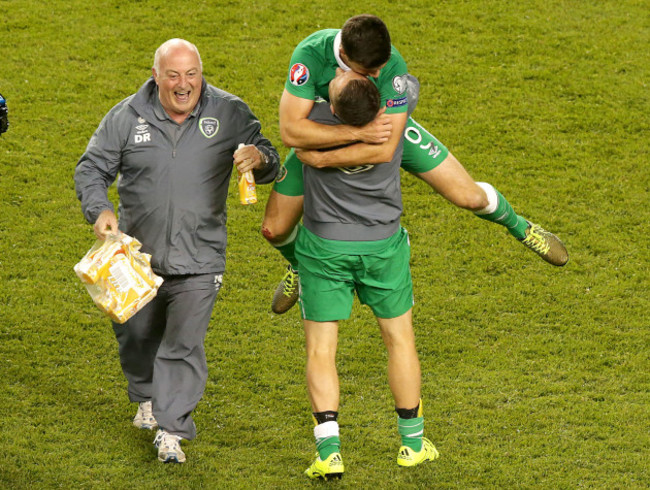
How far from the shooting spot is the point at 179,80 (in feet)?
20.1

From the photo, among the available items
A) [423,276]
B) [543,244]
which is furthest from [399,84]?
[423,276]

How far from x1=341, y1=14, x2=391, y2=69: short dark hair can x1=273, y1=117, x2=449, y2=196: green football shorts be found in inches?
31.2

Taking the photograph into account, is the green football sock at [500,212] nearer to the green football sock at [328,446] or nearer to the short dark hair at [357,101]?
the short dark hair at [357,101]

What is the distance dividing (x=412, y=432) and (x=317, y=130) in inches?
67.3

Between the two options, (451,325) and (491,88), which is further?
(491,88)

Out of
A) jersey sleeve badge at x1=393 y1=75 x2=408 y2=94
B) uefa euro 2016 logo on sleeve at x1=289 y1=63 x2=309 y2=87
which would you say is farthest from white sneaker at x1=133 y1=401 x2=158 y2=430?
jersey sleeve badge at x1=393 y1=75 x2=408 y2=94

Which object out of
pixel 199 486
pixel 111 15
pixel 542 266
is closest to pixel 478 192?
pixel 199 486

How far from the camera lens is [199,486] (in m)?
6.41

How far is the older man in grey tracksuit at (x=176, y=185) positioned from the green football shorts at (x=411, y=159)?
98mm

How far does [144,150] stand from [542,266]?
4109 millimetres

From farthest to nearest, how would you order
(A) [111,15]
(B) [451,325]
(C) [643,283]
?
(A) [111,15] → (C) [643,283] → (B) [451,325]

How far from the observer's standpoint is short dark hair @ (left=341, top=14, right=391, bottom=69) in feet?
17.8

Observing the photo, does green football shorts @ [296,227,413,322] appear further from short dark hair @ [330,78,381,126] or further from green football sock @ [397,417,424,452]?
short dark hair @ [330,78,381,126]

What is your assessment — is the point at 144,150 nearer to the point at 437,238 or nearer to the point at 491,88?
the point at 437,238
